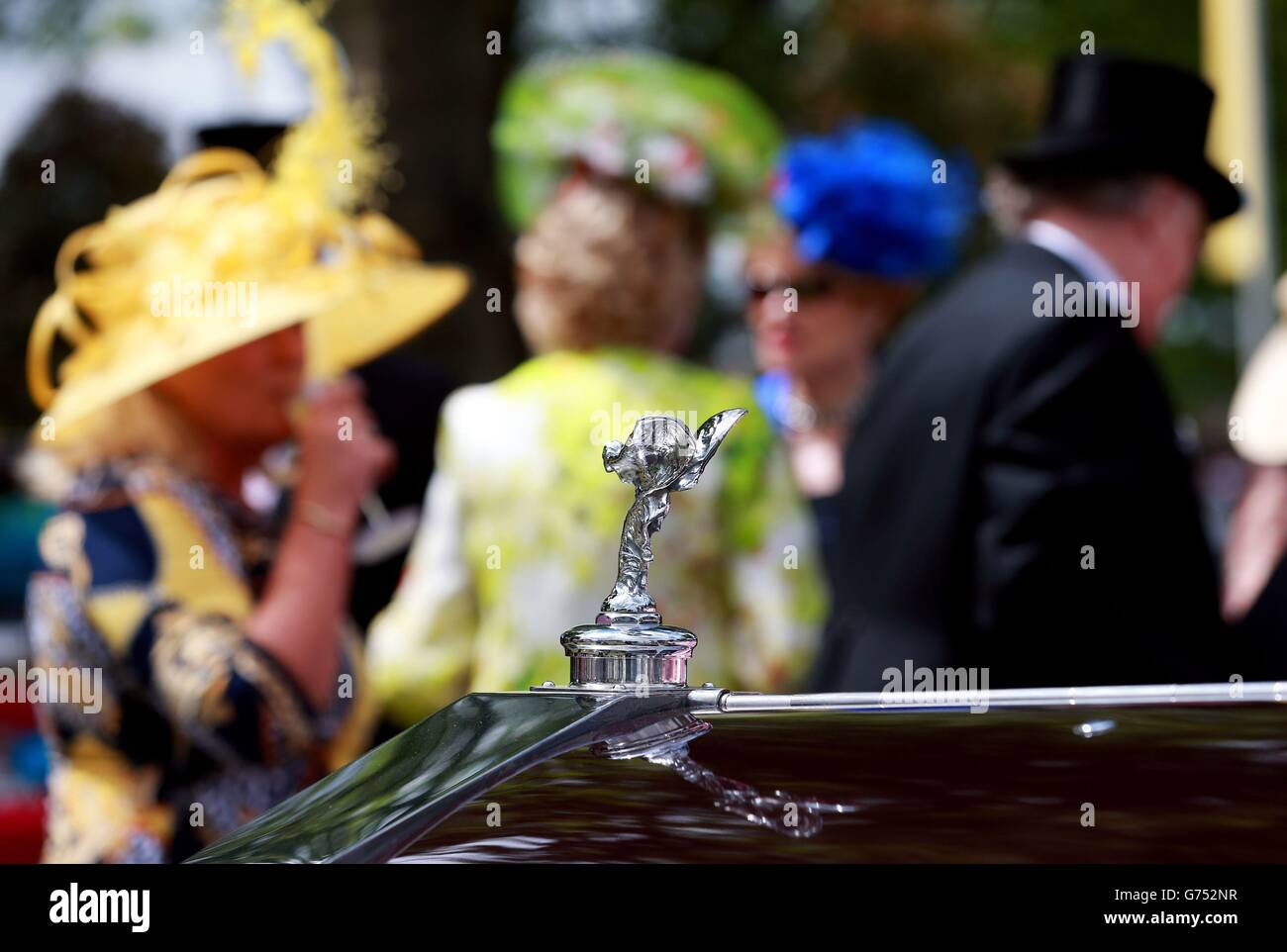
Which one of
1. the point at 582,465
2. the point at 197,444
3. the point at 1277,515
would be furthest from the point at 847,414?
the point at 197,444

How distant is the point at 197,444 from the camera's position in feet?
9.84

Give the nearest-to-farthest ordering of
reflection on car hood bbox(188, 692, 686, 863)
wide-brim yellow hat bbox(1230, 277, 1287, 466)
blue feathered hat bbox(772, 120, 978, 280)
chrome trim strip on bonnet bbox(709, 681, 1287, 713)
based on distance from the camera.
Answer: reflection on car hood bbox(188, 692, 686, 863) < chrome trim strip on bonnet bbox(709, 681, 1287, 713) < wide-brim yellow hat bbox(1230, 277, 1287, 466) < blue feathered hat bbox(772, 120, 978, 280)

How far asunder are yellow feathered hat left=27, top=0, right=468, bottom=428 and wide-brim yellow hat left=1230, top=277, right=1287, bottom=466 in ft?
6.31

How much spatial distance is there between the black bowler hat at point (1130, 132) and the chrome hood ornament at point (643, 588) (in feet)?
6.87

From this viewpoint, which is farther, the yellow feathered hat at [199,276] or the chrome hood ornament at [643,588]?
the yellow feathered hat at [199,276]

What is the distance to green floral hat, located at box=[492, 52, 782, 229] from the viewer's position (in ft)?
11.7

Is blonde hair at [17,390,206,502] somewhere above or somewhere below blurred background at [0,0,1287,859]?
below

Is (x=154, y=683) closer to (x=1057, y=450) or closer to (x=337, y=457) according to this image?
(x=337, y=457)

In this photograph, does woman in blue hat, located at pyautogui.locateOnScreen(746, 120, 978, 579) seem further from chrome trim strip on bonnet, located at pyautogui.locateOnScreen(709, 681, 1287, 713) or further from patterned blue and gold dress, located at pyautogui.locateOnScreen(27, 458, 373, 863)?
chrome trim strip on bonnet, located at pyautogui.locateOnScreen(709, 681, 1287, 713)

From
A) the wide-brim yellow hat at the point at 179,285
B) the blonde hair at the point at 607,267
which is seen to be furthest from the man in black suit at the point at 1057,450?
A: the wide-brim yellow hat at the point at 179,285

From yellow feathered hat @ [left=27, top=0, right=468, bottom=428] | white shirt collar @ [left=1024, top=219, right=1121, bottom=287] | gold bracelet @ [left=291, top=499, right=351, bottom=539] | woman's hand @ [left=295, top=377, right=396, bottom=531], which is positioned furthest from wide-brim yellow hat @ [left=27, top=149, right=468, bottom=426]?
white shirt collar @ [left=1024, top=219, right=1121, bottom=287]

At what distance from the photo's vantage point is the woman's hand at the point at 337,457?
306 centimetres

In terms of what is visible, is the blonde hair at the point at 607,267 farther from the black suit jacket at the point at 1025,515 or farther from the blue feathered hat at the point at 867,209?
the blue feathered hat at the point at 867,209
